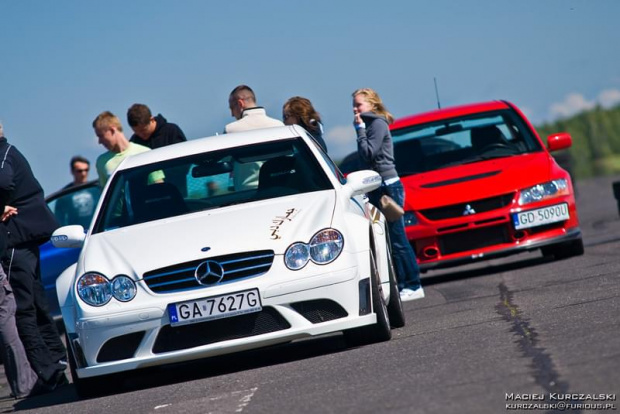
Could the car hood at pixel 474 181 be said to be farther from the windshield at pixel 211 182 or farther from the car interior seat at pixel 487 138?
the windshield at pixel 211 182

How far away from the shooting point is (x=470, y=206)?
1327cm

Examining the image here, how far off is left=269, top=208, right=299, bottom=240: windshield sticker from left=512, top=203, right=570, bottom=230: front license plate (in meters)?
5.04

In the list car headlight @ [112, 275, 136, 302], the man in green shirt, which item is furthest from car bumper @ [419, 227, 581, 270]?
→ car headlight @ [112, 275, 136, 302]

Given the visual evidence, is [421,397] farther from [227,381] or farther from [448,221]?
[448,221]

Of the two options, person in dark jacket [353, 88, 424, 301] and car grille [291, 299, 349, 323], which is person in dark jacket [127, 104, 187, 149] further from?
car grille [291, 299, 349, 323]

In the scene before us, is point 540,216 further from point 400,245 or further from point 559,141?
point 400,245

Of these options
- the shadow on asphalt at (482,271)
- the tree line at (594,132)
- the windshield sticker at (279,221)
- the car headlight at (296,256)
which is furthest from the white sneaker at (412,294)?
the tree line at (594,132)

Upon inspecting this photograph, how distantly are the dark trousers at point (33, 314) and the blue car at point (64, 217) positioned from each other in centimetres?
475

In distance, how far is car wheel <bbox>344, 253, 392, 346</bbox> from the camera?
8414 mm

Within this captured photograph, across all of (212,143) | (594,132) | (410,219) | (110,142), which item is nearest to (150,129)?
(110,142)

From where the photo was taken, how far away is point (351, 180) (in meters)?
9.19

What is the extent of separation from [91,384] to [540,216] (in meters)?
6.14

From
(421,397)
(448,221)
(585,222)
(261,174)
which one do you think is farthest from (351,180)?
(585,222)

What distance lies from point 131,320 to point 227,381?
27.3 inches
